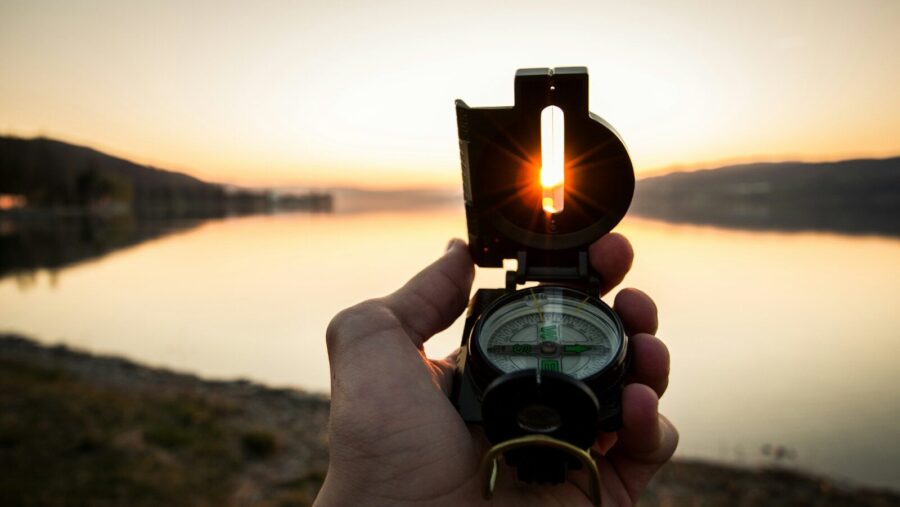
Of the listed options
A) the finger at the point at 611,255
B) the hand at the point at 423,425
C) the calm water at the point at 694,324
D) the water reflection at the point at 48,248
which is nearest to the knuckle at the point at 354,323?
the hand at the point at 423,425

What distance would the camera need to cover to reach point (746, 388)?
973 cm

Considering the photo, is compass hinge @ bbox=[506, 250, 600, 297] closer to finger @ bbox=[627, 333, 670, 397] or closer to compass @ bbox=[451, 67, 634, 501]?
compass @ bbox=[451, 67, 634, 501]

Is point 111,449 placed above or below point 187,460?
above

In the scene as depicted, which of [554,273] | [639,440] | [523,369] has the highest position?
[554,273]

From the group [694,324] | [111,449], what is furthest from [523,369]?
[694,324]

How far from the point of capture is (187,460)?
20.6ft

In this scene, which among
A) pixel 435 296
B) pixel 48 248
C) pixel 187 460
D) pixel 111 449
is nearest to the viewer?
pixel 435 296

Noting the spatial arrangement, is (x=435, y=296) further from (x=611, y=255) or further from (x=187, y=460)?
(x=187, y=460)

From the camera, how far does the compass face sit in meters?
1.80

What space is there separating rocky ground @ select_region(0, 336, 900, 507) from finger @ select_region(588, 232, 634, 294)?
4.49 metres

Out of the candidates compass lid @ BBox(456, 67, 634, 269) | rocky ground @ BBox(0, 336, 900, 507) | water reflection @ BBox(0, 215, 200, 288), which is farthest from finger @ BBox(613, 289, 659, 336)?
water reflection @ BBox(0, 215, 200, 288)

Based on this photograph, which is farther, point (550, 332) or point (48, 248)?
point (48, 248)

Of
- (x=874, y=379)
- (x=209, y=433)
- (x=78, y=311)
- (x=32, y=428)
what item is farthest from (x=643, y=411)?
(x=78, y=311)

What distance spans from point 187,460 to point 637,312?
589cm
